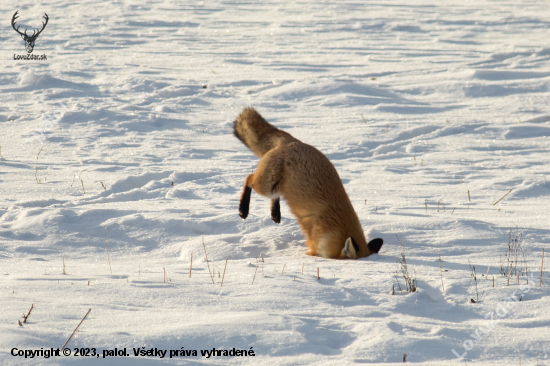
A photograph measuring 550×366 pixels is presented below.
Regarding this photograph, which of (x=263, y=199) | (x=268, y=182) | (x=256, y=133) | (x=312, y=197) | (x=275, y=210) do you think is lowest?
(x=263, y=199)

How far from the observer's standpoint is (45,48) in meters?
17.0

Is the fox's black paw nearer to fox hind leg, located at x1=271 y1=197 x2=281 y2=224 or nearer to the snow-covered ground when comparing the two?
the snow-covered ground

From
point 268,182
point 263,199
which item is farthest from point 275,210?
point 263,199

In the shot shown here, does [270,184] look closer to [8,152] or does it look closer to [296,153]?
[296,153]

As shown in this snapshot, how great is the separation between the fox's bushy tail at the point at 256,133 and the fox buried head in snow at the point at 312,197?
0.21 meters

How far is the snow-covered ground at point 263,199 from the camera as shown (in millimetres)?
3395

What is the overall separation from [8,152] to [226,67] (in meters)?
7.49

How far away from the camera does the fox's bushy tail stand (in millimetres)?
6539

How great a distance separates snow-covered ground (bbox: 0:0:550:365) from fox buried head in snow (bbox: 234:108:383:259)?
0.24m

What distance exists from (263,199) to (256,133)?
52.8 inches

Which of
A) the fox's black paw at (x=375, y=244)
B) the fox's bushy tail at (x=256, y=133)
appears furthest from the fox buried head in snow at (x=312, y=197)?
the fox's bushy tail at (x=256, y=133)

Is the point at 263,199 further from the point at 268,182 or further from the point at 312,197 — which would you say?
the point at 312,197

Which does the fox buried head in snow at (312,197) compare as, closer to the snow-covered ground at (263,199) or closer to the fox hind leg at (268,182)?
the fox hind leg at (268,182)

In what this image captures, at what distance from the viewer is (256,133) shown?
21.8 ft
